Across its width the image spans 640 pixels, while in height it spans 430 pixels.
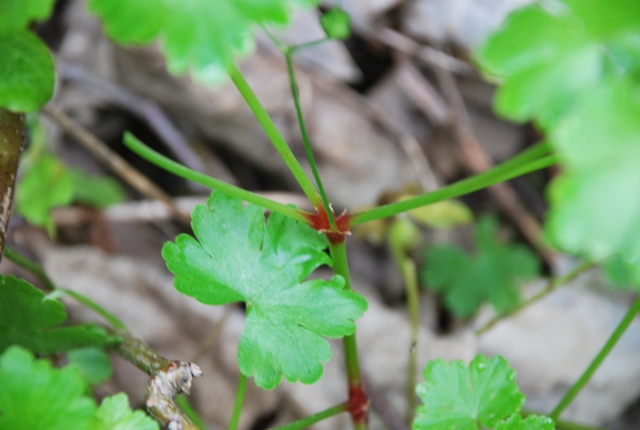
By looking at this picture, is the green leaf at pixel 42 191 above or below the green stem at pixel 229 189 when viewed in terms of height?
above

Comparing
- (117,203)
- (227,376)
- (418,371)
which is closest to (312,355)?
(227,376)

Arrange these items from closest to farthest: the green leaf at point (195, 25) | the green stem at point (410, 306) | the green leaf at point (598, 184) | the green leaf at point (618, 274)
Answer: the green leaf at point (598, 184) < the green leaf at point (195, 25) < the green stem at point (410, 306) < the green leaf at point (618, 274)

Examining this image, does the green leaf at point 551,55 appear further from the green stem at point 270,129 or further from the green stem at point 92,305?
the green stem at point 92,305

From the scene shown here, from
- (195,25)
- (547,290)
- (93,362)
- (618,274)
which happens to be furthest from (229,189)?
(618,274)

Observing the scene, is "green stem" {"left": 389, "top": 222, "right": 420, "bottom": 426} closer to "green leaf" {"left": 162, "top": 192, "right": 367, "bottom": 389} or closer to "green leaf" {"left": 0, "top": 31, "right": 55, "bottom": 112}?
"green leaf" {"left": 162, "top": 192, "right": 367, "bottom": 389}

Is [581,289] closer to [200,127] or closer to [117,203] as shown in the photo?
[200,127]

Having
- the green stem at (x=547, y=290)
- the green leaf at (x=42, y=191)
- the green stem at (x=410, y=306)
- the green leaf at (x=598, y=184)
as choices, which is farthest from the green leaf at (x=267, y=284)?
the green stem at (x=547, y=290)
